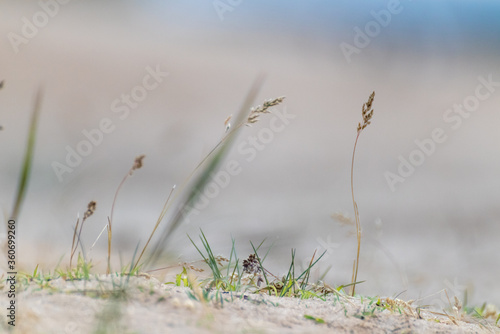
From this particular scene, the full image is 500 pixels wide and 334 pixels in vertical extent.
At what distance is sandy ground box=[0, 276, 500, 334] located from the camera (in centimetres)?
115

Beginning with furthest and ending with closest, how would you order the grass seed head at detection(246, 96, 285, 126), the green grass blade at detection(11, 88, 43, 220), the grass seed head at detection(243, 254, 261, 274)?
the grass seed head at detection(243, 254, 261, 274) → the grass seed head at detection(246, 96, 285, 126) → the green grass blade at detection(11, 88, 43, 220)

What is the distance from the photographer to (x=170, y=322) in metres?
1.19

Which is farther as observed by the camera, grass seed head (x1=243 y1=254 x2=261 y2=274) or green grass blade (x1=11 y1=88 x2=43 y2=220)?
grass seed head (x1=243 y1=254 x2=261 y2=274)

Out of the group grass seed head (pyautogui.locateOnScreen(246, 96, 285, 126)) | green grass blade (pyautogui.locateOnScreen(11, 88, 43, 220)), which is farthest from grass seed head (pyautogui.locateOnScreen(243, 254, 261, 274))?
green grass blade (pyautogui.locateOnScreen(11, 88, 43, 220))

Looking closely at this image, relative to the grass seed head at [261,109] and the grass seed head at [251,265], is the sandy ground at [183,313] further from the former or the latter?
the grass seed head at [261,109]

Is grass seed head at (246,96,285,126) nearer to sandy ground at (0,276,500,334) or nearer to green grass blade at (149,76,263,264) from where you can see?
green grass blade at (149,76,263,264)

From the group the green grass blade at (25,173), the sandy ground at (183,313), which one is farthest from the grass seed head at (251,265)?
the green grass blade at (25,173)

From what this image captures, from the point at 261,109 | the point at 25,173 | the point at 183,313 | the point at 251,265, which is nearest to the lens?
the point at 183,313

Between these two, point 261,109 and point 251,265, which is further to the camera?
point 251,265

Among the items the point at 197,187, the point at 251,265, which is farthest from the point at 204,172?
the point at 251,265

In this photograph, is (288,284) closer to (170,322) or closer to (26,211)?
(170,322)

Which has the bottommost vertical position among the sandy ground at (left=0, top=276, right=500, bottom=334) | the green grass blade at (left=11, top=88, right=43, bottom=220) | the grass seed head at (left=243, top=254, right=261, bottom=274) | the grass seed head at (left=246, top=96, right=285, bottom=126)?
the sandy ground at (left=0, top=276, right=500, bottom=334)

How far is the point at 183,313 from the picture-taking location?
49.9 inches

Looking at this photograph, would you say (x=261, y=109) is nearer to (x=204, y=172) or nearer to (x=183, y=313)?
(x=204, y=172)
